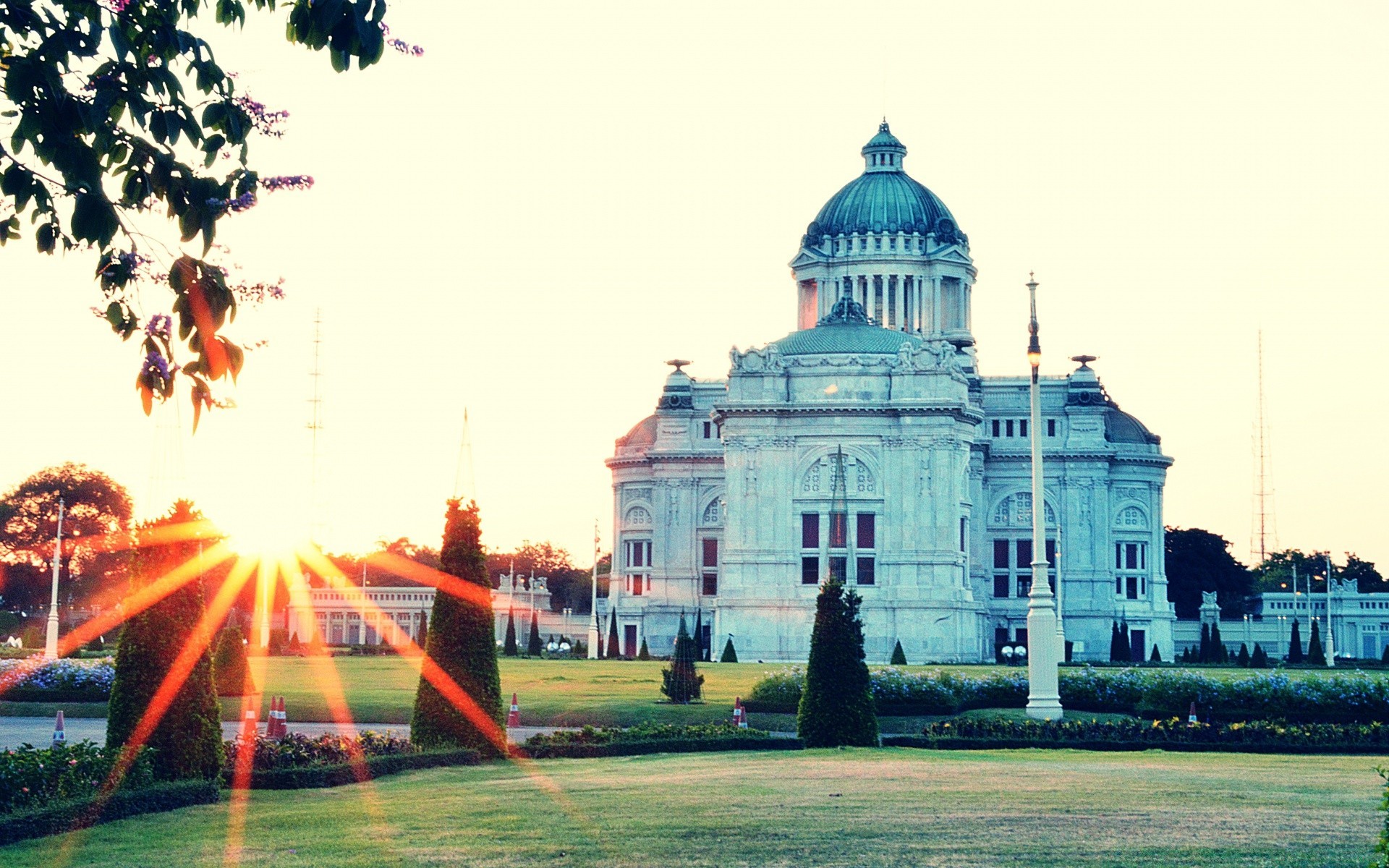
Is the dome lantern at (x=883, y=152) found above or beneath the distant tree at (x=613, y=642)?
above

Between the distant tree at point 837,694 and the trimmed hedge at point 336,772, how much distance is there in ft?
24.9

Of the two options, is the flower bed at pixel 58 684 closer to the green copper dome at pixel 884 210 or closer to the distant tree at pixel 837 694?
the distant tree at pixel 837 694

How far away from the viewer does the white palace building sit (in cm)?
9444

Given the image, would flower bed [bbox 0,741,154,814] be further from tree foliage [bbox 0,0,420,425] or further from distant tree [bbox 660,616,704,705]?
distant tree [bbox 660,616,704,705]

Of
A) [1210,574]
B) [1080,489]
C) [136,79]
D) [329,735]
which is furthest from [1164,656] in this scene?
[136,79]

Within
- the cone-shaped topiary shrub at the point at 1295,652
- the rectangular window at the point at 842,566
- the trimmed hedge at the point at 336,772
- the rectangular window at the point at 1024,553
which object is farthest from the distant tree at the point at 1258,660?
the trimmed hedge at the point at 336,772

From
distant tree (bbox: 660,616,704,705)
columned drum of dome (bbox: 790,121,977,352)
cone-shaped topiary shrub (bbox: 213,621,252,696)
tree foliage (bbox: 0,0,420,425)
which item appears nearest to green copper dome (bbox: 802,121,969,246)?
columned drum of dome (bbox: 790,121,977,352)

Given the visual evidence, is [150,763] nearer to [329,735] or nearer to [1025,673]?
[329,735]

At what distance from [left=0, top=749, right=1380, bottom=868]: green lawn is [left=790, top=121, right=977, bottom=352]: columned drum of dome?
3599 inches

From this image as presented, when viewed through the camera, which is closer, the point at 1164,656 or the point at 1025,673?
the point at 1025,673

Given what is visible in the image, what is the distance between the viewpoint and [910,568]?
93.9 metres

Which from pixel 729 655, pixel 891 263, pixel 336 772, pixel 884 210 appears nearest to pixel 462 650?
pixel 336 772

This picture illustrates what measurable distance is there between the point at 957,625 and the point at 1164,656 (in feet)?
62.8

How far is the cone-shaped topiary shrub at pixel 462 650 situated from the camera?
27.6m
